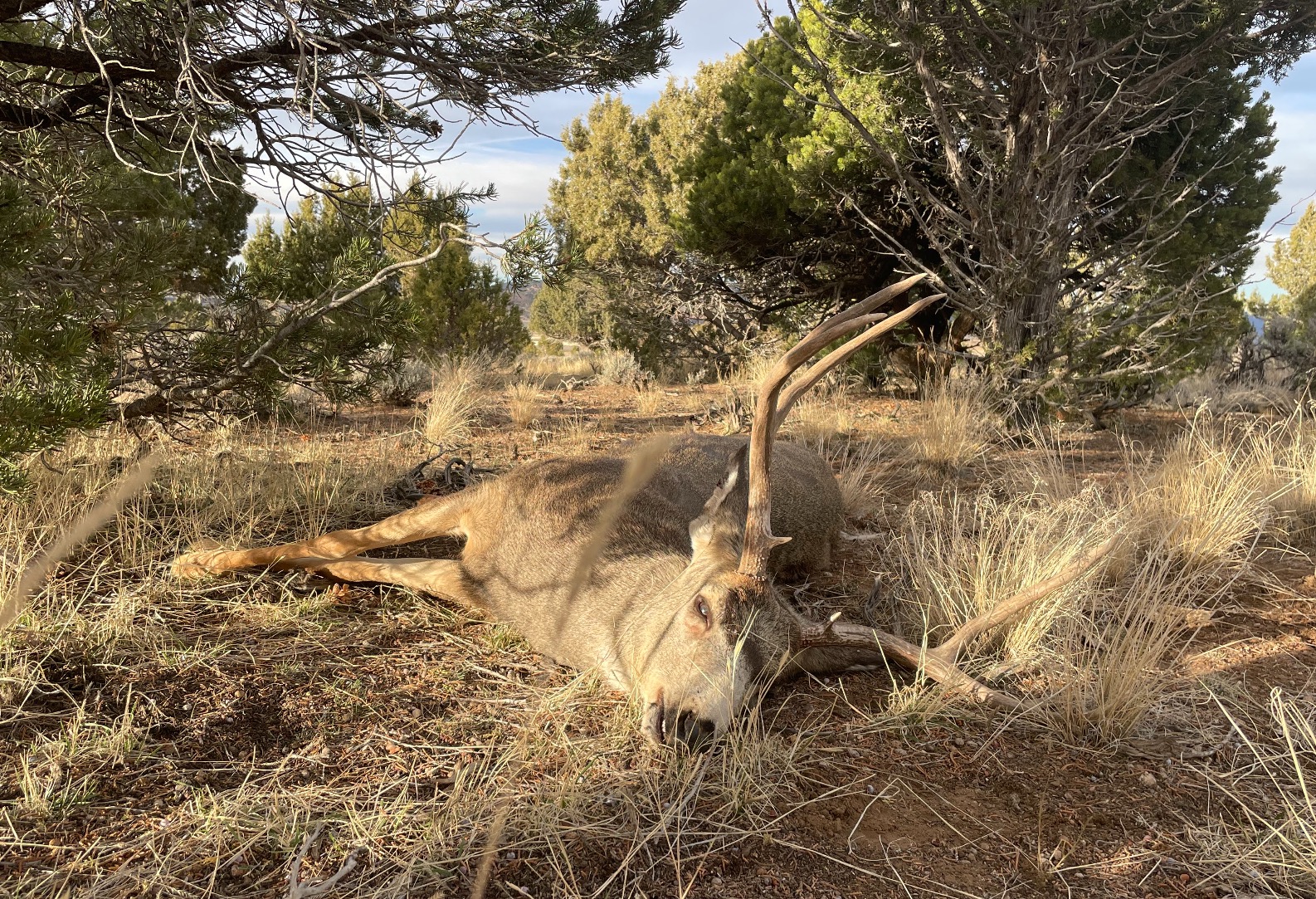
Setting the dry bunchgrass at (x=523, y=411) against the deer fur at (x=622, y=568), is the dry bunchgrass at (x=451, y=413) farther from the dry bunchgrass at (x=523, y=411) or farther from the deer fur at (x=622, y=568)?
the deer fur at (x=622, y=568)

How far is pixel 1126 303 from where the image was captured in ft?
28.8

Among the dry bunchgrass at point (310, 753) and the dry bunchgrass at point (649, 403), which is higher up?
the dry bunchgrass at point (649, 403)

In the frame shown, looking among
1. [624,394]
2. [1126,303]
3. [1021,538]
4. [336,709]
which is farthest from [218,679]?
[624,394]

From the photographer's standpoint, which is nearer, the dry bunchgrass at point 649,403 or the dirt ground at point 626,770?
the dirt ground at point 626,770

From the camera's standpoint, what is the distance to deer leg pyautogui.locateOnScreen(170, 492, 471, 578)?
12.8ft

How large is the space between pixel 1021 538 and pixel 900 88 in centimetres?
549

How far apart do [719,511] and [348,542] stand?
6.16ft

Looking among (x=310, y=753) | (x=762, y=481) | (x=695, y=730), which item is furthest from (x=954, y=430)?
(x=310, y=753)

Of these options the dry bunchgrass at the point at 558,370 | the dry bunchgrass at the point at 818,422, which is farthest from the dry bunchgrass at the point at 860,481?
the dry bunchgrass at the point at 558,370

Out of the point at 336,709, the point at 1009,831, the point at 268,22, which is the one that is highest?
the point at 268,22

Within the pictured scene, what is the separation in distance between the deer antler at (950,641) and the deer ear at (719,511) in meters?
→ 0.53

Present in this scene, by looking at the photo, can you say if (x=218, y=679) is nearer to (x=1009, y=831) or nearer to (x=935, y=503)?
(x=1009, y=831)

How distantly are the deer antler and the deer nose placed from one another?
0.63m

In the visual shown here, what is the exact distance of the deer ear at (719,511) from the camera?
11.3ft
